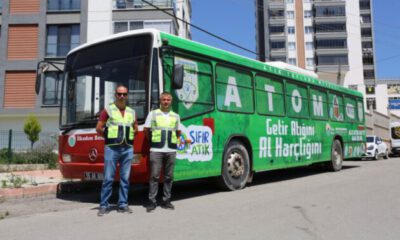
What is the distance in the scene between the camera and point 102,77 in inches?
285

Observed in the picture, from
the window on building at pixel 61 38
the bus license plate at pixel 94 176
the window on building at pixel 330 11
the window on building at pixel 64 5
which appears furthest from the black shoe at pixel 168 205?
the window on building at pixel 330 11

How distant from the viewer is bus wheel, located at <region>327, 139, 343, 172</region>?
13015 mm

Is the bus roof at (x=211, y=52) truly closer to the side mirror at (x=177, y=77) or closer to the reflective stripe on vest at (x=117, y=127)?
the side mirror at (x=177, y=77)

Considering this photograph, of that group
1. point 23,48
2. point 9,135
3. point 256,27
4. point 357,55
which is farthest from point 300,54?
point 9,135

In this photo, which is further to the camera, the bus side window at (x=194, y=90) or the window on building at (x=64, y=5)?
the window on building at (x=64, y=5)

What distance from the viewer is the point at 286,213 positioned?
609cm

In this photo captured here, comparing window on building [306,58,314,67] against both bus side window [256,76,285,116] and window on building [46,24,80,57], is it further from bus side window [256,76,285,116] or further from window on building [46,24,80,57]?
bus side window [256,76,285,116]

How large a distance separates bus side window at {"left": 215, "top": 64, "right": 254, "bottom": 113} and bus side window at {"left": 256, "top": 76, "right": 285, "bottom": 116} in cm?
33

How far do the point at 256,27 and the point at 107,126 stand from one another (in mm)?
86951

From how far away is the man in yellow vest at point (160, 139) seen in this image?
6316mm

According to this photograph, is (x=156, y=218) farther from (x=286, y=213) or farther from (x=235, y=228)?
(x=286, y=213)

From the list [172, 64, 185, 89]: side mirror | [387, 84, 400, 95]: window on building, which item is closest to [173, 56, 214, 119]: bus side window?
[172, 64, 185, 89]: side mirror

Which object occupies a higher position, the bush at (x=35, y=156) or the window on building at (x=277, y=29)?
the window on building at (x=277, y=29)

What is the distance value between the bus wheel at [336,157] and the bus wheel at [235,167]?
5.42 m
